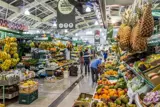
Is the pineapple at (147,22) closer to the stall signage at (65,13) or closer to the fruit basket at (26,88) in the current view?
the fruit basket at (26,88)

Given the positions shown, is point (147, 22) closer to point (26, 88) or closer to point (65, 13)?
point (26, 88)

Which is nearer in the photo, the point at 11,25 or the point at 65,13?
the point at 65,13

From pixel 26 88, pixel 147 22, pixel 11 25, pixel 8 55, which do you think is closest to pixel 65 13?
pixel 11 25

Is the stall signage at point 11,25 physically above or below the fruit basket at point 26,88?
above

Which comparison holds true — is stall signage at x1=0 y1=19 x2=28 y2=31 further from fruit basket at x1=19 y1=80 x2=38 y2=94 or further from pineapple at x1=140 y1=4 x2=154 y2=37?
pineapple at x1=140 y1=4 x2=154 y2=37

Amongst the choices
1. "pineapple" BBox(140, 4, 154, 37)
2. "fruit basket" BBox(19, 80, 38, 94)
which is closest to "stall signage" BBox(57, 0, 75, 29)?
"fruit basket" BBox(19, 80, 38, 94)

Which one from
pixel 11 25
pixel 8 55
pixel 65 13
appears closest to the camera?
pixel 8 55

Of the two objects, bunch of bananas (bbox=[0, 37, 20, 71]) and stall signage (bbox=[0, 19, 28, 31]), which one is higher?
stall signage (bbox=[0, 19, 28, 31])

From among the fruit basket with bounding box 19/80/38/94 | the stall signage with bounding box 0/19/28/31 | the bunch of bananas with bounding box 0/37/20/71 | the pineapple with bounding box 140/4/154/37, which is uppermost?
the stall signage with bounding box 0/19/28/31

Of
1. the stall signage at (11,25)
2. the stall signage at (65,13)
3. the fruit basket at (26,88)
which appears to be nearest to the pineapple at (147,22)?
the fruit basket at (26,88)

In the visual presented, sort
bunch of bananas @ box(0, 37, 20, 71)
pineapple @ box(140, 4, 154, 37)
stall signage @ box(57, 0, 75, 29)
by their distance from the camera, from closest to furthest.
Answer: pineapple @ box(140, 4, 154, 37) → bunch of bananas @ box(0, 37, 20, 71) → stall signage @ box(57, 0, 75, 29)

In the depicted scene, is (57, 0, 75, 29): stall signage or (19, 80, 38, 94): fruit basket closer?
(19, 80, 38, 94): fruit basket

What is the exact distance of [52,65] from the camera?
1273 cm

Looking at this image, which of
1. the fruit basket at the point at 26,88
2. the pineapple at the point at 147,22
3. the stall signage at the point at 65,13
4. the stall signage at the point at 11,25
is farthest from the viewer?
the stall signage at the point at 11,25
